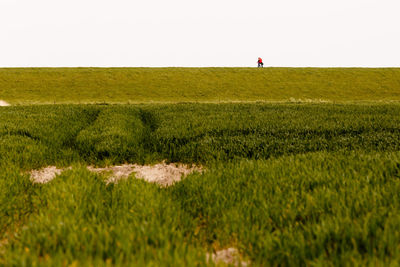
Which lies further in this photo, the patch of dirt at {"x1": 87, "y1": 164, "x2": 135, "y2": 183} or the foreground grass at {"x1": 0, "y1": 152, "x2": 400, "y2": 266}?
the patch of dirt at {"x1": 87, "y1": 164, "x2": 135, "y2": 183}

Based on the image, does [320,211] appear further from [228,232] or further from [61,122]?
[61,122]

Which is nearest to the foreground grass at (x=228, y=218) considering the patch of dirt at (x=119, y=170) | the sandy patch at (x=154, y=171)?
the patch of dirt at (x=119, y=170)

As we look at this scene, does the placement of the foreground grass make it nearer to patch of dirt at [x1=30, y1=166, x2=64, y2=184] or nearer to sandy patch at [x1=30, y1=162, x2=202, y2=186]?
sandy patch at [x1=30, y1=162, x2=202, y2=186]

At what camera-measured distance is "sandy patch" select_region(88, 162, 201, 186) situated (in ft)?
20.0

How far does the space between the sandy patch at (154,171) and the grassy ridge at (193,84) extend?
26.4m

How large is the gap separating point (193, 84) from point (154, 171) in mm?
35463

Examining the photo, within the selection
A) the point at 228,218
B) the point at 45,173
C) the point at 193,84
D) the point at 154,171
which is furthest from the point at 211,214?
the point at 193,84

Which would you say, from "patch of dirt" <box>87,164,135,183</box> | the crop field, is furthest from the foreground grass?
"patch of dirt" <box>87,164,135,183</box>

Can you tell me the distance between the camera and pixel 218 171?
202 inches

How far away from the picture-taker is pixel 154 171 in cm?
661

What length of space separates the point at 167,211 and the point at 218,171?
1.94m

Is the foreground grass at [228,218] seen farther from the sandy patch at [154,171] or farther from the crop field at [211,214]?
the sandy patch at [154,171]

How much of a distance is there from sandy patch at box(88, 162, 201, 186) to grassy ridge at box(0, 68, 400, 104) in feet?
86.5

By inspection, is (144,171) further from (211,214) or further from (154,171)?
(211,214)
